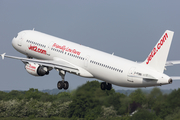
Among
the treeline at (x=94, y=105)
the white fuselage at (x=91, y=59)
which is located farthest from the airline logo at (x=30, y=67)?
the treeline at (x=94, y=105)

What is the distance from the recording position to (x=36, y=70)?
5503cm

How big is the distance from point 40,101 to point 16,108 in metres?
6.97

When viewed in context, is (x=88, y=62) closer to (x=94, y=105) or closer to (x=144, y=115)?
(x=94, y=105)

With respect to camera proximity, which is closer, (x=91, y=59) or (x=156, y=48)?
(x=156, y=48)

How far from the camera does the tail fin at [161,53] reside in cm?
4669

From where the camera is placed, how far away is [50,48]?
57281mm

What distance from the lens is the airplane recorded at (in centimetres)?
4753

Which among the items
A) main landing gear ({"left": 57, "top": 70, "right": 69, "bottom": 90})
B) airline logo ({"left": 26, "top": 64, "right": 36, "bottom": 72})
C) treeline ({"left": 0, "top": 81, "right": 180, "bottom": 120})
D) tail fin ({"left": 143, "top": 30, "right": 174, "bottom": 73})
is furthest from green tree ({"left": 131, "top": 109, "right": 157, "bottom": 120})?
tail fin ({"left": 143, "top": 30, "right": 174, "bottom": 73})

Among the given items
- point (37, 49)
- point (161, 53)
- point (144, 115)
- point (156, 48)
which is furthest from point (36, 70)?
point (144, 115)

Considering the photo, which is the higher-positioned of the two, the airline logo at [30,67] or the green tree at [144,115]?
the airline logo at [30,67]

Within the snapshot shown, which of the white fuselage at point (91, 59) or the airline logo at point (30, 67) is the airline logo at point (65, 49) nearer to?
the white fuselage at point (91, 59)

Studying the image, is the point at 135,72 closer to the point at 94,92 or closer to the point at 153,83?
the point at 153,83

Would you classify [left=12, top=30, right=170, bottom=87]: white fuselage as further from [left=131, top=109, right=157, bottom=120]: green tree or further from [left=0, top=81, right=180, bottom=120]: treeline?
[left=131, top=109, right=157, bottom=120]: green tree

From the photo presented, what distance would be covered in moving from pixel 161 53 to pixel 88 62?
10200 millimetres
